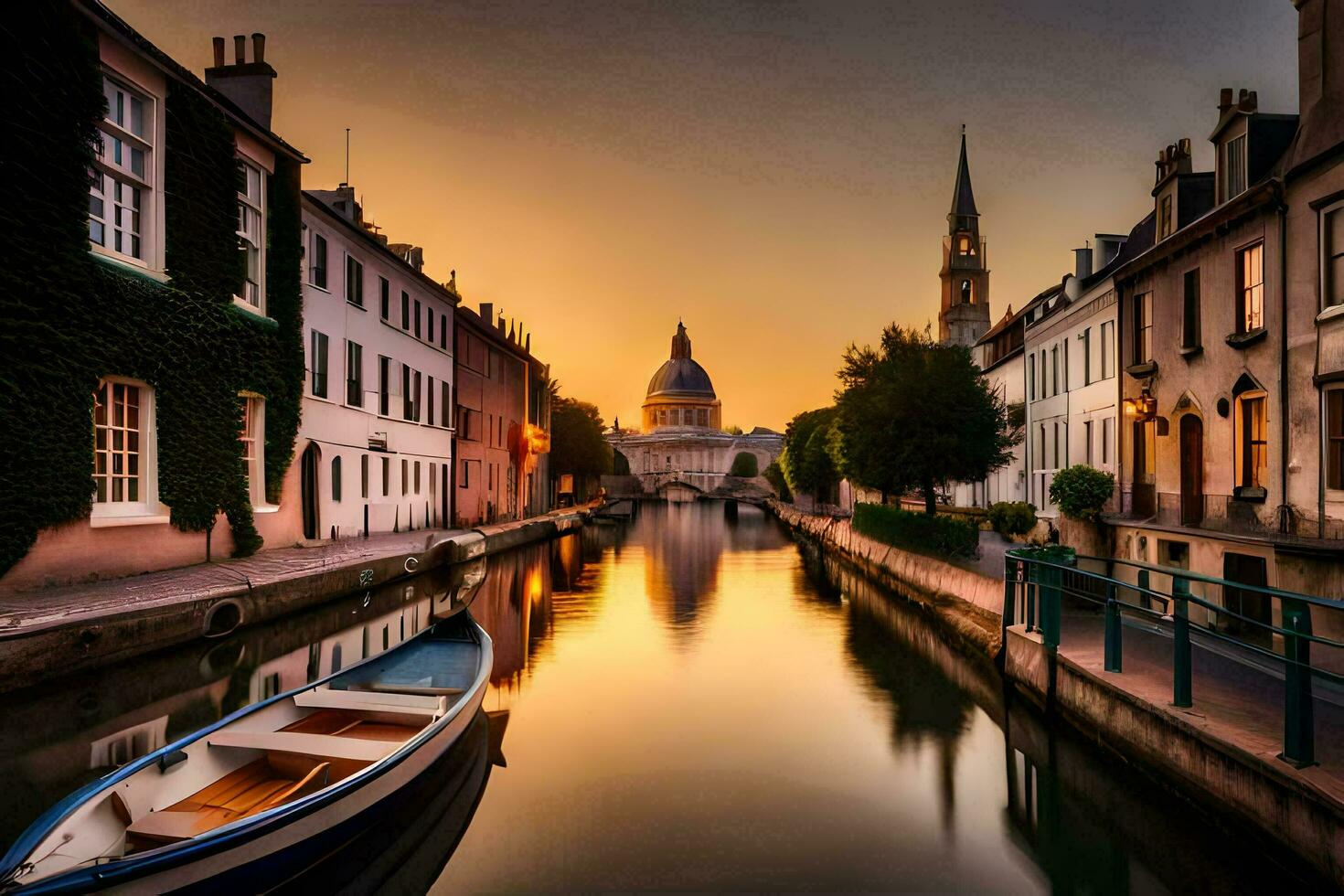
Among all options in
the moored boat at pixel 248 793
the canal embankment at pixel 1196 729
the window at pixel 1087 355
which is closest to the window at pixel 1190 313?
the canal embankment at pixel 1196 729

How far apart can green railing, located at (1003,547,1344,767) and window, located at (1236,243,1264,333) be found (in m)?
4.25

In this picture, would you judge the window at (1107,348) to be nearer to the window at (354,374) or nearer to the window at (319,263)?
the window at (319,263)

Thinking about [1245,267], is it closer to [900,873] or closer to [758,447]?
[900,873]

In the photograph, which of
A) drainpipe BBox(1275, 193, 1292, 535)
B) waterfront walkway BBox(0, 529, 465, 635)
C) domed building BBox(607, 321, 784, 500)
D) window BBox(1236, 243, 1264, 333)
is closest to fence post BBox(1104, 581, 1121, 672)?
drainpipe BBox(1275, 193, 1292, 535)

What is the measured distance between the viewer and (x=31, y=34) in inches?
527

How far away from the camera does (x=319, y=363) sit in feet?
78.4

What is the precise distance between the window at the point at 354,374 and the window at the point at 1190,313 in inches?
850

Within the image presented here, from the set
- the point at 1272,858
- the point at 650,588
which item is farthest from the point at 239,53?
the point at 1272,858

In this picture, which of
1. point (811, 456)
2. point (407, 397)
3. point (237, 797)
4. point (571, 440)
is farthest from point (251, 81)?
point (811, 456)

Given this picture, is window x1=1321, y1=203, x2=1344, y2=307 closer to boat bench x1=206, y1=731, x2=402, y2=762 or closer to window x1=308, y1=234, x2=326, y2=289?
boat bench x1=206, y1=731, x2=402, y2=762

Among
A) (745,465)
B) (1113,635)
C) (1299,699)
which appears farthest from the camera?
(745,465)

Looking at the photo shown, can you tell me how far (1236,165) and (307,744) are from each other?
644 inches

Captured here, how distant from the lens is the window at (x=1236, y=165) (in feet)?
47.1

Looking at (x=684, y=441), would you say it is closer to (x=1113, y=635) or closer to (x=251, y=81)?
(x=251, y=81)
